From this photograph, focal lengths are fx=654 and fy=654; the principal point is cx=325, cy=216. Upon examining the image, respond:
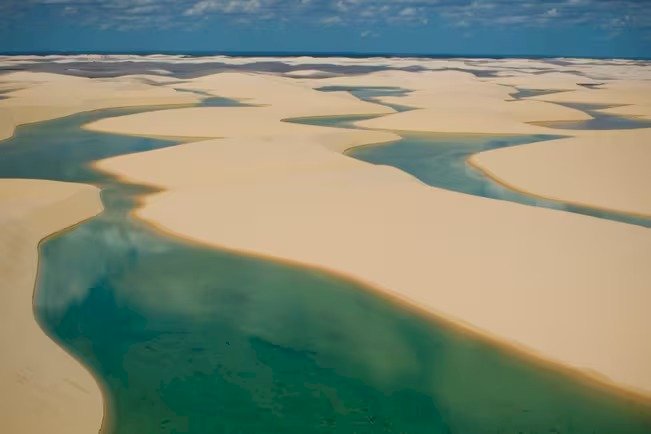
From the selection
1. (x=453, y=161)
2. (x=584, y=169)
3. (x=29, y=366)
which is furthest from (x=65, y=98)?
(x=29, y=366)

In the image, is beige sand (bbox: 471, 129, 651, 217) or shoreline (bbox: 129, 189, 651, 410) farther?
beige sand (bbox: 471, 129, 651, 217)

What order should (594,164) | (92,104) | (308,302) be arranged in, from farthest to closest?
(92,104) < (594,164) < (308,302)

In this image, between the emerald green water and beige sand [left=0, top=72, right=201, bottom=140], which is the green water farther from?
beige sand [left=0, top=72, right=201, bottom=140]

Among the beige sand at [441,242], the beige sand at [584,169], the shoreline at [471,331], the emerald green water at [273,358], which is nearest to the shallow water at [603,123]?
the beige sand at [584,169]

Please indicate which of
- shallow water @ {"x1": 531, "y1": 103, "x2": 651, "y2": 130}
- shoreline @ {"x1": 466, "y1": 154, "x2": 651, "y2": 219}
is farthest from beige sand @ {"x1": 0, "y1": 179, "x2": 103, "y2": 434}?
shallow water @ {"x1": 531, "y1": 103, "x2": 651, "y2": 130}

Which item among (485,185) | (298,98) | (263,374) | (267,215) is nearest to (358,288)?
(263,374)

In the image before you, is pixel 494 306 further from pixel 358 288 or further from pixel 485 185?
pixel 485 185

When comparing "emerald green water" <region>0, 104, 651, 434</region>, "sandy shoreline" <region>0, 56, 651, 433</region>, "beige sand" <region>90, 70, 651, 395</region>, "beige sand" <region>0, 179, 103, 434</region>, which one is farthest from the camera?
"beige sand" <region>90, 70, 651, 395</region>
